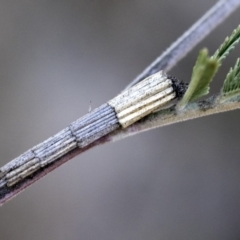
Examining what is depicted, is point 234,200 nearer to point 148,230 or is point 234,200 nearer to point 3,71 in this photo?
point 148,230

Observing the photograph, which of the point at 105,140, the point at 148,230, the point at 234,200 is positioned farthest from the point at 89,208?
the point at 105,140

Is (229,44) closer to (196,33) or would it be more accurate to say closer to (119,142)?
(196,33)

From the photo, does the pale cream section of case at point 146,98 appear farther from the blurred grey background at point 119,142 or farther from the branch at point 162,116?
the blurred grey background at point 119,142

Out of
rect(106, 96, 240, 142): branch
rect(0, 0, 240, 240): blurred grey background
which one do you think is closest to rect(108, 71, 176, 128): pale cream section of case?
rect(106, 96, 240, 142): branch

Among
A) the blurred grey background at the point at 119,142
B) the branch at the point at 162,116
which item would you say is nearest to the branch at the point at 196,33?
the branch at the point at 162,116

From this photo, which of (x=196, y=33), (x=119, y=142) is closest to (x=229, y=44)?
(x=196, y=33)

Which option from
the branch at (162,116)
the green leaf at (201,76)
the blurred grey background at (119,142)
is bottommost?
the green leaf at (201,76)

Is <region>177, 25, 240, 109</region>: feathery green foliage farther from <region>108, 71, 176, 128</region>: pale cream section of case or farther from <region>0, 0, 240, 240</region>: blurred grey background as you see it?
<region>0, 0, 240, 240</region>: blurred grey background
